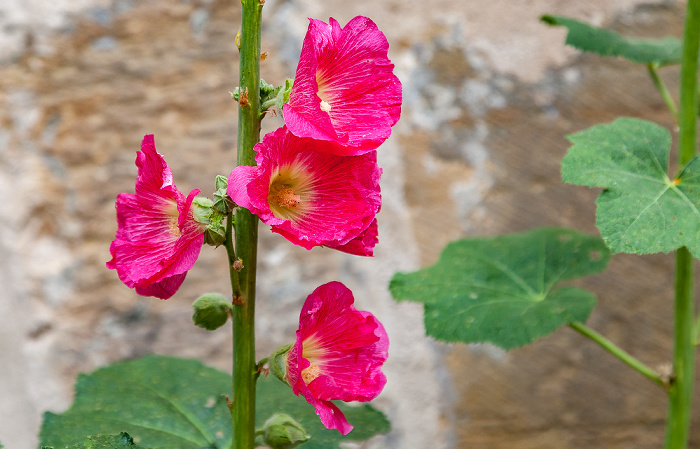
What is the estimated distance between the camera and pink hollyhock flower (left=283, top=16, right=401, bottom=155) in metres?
0.48

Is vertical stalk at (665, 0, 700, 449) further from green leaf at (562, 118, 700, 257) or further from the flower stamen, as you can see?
the flower stamen

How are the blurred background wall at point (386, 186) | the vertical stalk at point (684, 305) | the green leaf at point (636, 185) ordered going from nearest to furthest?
1. the green leaf at point (636, 185)
2. the vertical stalk at point (684, 305)
3. the blurred background wall at point (386, 186)

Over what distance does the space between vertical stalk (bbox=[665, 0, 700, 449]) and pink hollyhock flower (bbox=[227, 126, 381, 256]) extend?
46cm

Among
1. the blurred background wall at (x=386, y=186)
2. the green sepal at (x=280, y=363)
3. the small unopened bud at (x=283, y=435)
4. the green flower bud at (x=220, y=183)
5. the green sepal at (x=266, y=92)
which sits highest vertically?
the blurred background wall at (x=386, y=186)

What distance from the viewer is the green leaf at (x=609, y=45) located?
875mm

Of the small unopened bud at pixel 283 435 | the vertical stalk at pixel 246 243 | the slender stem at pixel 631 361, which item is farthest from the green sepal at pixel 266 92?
the slender stem at pixel 631 361

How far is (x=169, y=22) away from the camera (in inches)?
39.7

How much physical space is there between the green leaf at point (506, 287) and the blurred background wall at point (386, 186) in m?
0.13

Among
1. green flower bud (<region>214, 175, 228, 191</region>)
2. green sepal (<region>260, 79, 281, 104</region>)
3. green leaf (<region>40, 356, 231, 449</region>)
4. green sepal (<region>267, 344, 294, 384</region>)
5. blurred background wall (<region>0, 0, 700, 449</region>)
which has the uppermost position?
blurred background wall (<region>0, 0, 700, 449</region>)

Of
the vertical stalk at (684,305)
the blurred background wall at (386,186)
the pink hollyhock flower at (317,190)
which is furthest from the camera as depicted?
the blurred background wall at (386,186)

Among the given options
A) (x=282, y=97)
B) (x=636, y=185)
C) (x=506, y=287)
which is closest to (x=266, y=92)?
(x=282, y=97)

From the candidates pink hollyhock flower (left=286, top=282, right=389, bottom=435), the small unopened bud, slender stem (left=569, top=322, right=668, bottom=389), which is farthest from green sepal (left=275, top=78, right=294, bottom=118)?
slender stem (left=569, top=322, right=668, bottom=389)

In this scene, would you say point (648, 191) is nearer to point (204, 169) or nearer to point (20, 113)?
point (204, 169)

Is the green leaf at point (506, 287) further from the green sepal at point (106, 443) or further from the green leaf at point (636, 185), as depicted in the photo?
the green sepal at point (106, 443)
